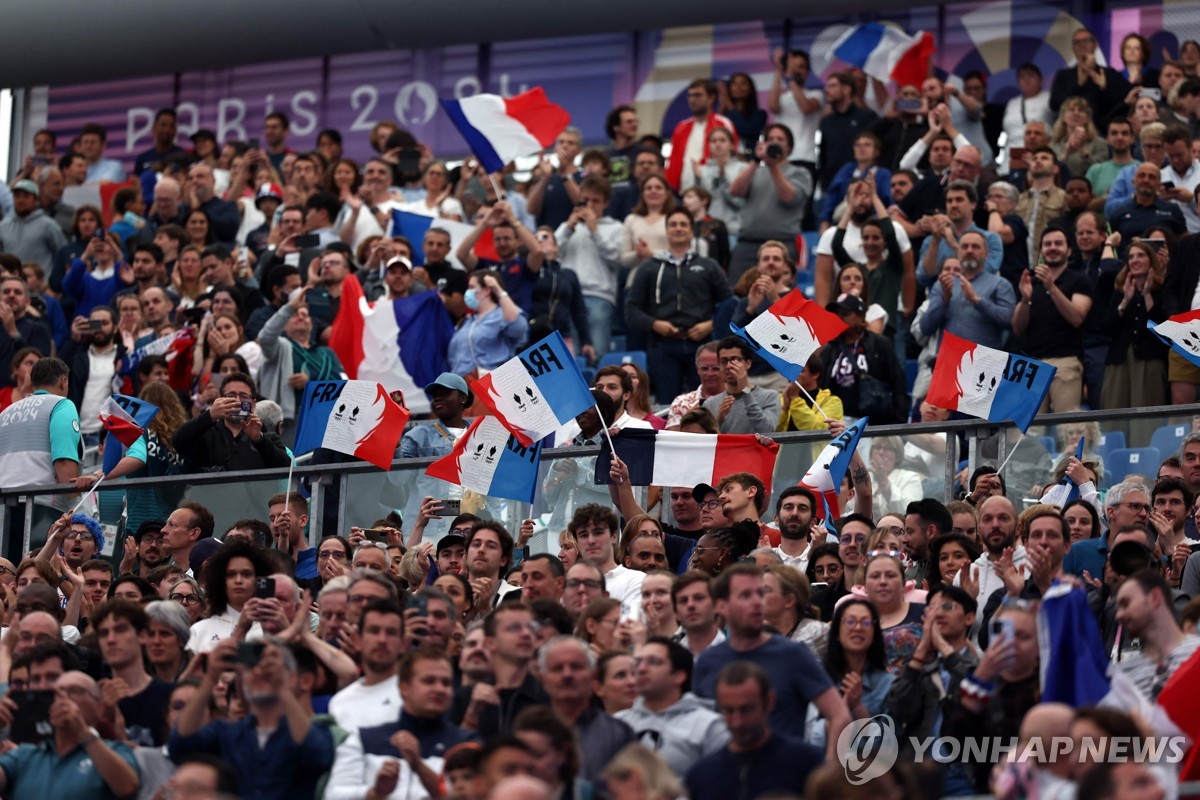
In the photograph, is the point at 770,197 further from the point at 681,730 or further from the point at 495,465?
the point at 681,730

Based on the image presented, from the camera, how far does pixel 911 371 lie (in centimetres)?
1881

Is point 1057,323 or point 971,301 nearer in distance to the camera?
point 1057,323

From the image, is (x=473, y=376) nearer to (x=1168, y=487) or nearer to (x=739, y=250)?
(x=739, y=250)

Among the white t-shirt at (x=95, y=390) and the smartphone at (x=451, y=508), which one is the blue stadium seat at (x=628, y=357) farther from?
the white t-shirt at (x=95, y=390)

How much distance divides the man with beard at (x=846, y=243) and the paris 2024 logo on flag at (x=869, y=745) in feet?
28.5

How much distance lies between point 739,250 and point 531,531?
21.9 feet

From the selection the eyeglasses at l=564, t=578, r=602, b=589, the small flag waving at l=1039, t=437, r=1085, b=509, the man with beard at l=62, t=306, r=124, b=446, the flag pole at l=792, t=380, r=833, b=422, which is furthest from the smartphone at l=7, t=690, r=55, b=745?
the man with beard at l=62, t=306, r=124, b=446

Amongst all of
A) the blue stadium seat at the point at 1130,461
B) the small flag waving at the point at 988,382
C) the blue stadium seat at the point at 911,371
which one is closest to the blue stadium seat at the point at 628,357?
the blue stadium seat at the point at 911,371

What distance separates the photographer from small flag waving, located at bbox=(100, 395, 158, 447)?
16.5 metres

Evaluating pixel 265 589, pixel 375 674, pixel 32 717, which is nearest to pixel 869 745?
pixel 375 674

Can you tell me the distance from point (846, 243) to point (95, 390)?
6.44 meters

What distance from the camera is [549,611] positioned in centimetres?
1094

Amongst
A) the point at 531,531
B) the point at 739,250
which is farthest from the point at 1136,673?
the point at 739,250

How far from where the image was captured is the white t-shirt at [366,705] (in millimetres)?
10359
